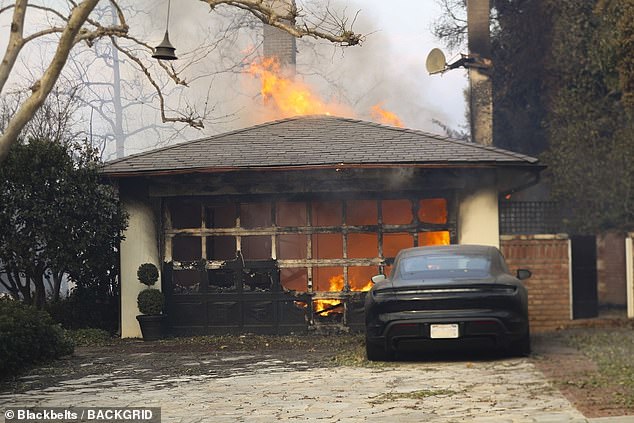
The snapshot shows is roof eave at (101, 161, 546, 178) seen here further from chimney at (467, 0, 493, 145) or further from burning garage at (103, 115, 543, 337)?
chimney at (467, 0, 493, 145)

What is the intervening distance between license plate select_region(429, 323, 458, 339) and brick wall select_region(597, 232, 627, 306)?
44.3 ft

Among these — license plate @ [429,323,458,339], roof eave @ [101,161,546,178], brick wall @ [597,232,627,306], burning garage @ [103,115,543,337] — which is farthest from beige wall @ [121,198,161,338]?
brick wall @ [597,232,627,306]

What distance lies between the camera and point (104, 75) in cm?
4181

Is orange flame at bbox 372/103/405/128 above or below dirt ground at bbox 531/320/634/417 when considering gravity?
above

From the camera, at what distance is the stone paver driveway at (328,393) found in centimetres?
846

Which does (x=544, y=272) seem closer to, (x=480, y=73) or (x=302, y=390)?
Result: (x=302, y=390)

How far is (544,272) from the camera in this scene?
1819cm

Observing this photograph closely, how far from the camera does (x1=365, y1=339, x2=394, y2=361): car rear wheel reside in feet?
41.0

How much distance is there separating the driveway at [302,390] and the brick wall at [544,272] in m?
5.82

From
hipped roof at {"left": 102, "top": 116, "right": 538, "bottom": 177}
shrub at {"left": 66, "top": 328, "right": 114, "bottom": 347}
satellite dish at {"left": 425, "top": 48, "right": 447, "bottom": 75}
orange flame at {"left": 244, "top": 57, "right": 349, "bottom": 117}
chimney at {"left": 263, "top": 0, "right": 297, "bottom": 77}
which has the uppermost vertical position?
chimney at {"left": 263, "top": 0, "right": 297, "bottom": 77}

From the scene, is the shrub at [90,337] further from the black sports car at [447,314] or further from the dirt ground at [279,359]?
the black sports car at [447,314]

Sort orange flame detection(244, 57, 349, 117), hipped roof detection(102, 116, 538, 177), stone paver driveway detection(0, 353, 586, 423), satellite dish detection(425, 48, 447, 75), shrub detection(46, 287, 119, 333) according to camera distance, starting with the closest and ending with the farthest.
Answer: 1. stone paver driveway detection(0, 353, 586, 423)
2. hipped roof detection(102, 116, 538, 177)
3. shrub detection(46, 287, 119, 333)
4. satellite dish detection(425, 48, 447, 75)
5. orange flame detection(244, 57, 349, 117)

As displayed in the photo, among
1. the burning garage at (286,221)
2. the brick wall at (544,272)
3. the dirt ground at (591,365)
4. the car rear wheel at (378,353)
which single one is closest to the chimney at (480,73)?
the burning garage at (286,221)

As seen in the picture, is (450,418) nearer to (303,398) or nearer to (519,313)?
(303,398)
